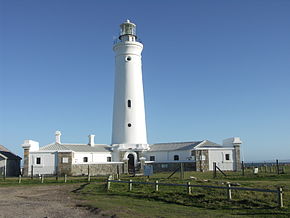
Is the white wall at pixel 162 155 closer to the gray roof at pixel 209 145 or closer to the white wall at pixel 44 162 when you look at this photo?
the gray roof at pixel 209 145

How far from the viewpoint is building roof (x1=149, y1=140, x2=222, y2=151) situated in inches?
1411

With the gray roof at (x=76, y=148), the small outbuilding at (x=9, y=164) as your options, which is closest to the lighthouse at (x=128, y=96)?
the gray roof at (x=76, y=148)

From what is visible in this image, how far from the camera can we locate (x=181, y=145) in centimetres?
3738

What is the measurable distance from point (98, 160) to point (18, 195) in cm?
1649

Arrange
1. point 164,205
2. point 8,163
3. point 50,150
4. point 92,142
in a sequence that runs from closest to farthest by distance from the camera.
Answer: point 164,205
point 50,150
point 8,163
point 92,142

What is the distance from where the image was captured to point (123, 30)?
36.8m

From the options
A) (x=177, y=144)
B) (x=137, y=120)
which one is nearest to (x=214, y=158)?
(x=177, y=144)

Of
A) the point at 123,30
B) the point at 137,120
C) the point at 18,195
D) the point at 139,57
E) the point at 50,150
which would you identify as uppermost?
the point at 123,30

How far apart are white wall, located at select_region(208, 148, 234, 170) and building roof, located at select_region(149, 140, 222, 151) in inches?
37.6

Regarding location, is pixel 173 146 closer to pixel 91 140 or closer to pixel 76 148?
pixel 91 140

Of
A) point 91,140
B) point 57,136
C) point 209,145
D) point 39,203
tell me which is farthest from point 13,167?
point 39,203

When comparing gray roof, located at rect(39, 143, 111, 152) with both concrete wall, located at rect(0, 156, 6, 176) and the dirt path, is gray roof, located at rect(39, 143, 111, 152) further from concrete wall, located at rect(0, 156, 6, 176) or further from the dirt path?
the dirt path

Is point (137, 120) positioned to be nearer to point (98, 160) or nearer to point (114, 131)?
point (114, 131)

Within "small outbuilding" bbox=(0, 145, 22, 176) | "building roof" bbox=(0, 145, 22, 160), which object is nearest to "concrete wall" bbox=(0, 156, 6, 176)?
"small outbuilding" bbox=(0, 145, 22, 176)
